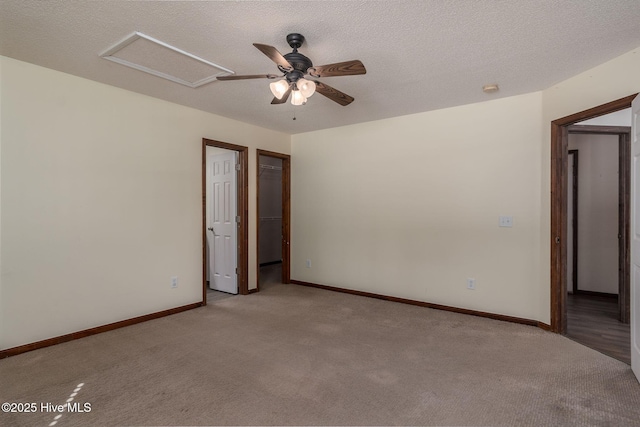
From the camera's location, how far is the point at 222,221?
4832mm

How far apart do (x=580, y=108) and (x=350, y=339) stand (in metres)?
2.84

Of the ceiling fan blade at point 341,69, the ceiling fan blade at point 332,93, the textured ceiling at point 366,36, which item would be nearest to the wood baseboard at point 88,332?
the textured ceiling at point 366,36

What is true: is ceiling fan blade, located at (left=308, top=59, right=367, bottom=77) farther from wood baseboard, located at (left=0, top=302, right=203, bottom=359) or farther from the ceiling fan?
wood baseboard, located at (left=0, top=302, right=203, bottom=359)

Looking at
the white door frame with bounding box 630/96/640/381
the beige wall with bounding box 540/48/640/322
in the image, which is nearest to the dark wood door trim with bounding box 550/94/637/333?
the beige wall with bounding box 540/48/640/322

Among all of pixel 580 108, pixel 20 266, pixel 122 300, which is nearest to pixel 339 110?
pixel 580 108

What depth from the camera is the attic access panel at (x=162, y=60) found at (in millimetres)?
2404

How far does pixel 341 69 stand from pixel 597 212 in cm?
437

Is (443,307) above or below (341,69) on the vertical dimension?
below

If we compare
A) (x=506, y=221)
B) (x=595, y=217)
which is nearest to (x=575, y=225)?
(x=595, y=217)

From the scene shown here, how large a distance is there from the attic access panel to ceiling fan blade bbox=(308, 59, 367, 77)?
102 centimetres

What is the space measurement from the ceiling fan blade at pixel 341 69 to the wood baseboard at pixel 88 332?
3005 mm

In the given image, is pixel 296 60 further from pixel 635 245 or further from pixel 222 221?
pixel 222 221

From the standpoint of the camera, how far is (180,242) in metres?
3.90

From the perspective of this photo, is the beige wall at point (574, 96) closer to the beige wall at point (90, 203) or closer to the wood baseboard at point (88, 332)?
the beige wall at point (90, 203)
